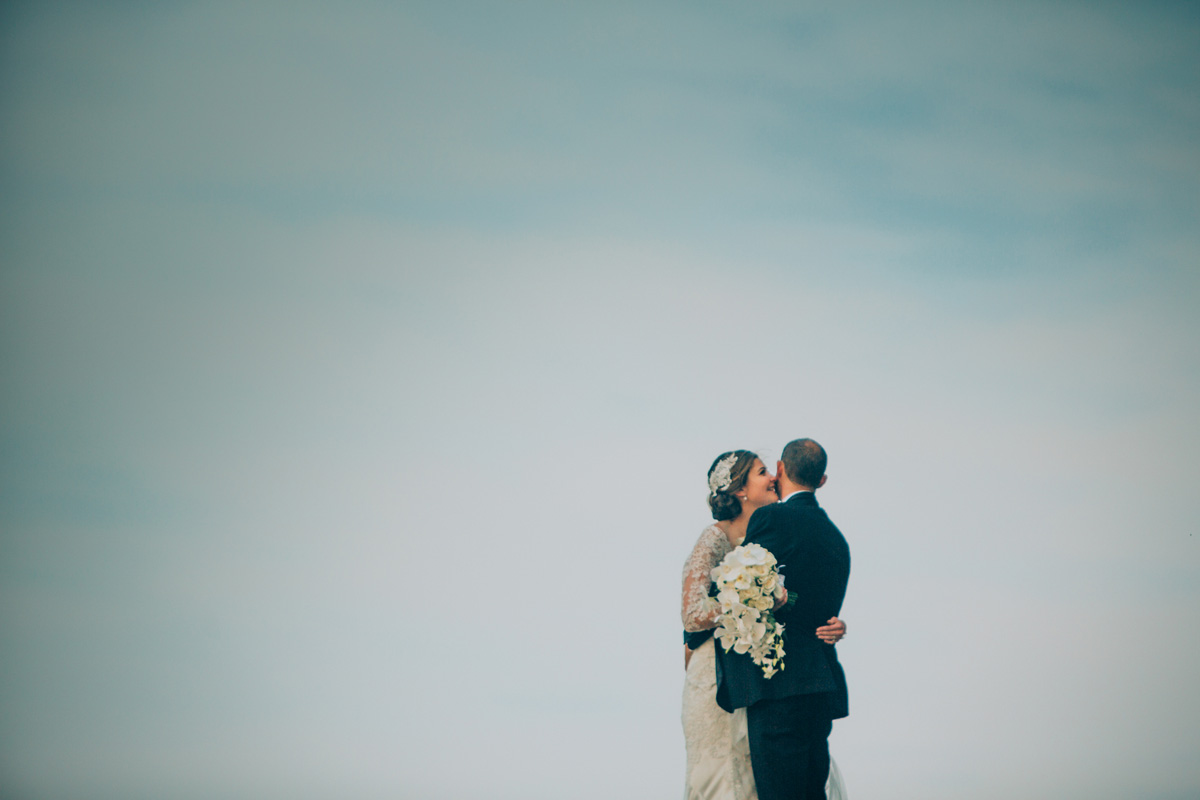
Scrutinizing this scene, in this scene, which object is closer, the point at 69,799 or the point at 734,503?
the point at 734,503

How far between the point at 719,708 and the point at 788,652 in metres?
0.57

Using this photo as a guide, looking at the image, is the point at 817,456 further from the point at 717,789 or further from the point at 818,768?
the point at 717,789

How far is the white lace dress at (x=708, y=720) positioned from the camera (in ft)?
12.3

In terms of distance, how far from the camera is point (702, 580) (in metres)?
3.77

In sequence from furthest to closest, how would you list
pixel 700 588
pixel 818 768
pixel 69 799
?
pixel 69 799, pixel 700 588, pixel 818 768

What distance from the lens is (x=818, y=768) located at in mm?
3395

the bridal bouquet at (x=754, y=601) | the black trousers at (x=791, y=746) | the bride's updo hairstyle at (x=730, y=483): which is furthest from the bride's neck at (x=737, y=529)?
the black trousers at (x=791, y=746)

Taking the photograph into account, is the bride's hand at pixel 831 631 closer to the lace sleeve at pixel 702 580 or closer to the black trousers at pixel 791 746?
the black trousers at pixel 791 746

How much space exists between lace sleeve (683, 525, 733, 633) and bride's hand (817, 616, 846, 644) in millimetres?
366

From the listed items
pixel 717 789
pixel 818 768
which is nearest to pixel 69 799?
pixel 717 789

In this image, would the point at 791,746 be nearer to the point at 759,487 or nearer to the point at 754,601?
the point at 754,601

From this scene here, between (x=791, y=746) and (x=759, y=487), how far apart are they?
984 millimetres

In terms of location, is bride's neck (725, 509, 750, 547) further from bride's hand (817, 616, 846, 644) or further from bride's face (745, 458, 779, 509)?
bride's hand (817, 616, 846, 644)

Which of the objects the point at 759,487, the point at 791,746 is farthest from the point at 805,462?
the point at 791,746
